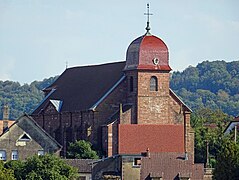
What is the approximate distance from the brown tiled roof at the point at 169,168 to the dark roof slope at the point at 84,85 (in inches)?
618

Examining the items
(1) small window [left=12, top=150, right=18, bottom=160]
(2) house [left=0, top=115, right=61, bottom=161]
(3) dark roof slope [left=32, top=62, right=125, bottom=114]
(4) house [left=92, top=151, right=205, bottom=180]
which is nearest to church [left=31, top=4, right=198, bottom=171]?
(3) dark roof slope [left=32, top=62, right=125, bottom=114]

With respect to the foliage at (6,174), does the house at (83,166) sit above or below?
above

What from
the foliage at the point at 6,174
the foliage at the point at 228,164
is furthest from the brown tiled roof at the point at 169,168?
the foliage at the point at 6,174

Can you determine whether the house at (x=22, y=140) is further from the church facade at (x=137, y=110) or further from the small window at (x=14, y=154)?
the church facade at (x=137, y=110)

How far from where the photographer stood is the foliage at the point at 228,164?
271 ft

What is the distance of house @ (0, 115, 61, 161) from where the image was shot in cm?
10200

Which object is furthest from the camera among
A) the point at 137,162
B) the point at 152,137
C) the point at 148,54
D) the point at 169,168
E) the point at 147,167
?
the point at 148,54

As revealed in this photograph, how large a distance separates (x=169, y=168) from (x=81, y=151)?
42.6ft

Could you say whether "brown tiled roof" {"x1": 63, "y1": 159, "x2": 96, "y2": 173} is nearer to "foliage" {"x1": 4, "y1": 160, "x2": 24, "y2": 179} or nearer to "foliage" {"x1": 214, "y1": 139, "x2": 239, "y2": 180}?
"foliage" {"x1": 4, "y1": 160, "x2": 24, "y2": 179}

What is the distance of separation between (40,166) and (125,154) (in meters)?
13.4

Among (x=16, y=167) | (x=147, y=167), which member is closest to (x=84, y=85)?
(x=147, y=167)

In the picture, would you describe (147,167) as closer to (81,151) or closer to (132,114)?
(81,151)

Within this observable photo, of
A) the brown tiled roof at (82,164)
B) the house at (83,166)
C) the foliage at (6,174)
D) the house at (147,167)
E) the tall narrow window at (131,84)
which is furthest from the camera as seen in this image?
the tall narrow window at (131,84)

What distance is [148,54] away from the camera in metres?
108
